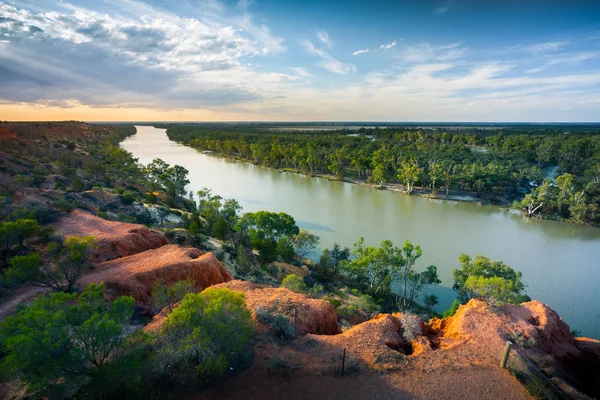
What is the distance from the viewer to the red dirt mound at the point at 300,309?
13.0 metres

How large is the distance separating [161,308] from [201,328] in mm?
5921

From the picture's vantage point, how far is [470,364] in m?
11.0

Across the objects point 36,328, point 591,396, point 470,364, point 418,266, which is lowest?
point 418,266

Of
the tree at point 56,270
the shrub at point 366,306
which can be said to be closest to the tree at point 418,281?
the shrub at point 366,306

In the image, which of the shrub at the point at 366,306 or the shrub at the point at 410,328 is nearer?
the shrub at the point at 410,328

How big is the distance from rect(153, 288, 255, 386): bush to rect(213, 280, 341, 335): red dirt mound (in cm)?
314

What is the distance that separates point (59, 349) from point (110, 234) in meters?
14.2

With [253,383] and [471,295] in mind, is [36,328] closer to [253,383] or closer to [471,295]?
[253,383]

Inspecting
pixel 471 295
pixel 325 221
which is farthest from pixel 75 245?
pixel 325 221

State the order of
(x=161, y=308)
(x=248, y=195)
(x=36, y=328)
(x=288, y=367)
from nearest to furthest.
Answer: (x=36, y=328) < (x=288, y=367) < (x=161, y=308) < (x=248, y=195)

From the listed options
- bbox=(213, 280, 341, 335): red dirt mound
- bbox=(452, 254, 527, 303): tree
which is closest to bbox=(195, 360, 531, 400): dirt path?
bbox=(213, 280, 341, 335): red dirt mound

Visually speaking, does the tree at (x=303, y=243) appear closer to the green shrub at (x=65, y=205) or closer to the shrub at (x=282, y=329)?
the shrub at (x=282, y=329)

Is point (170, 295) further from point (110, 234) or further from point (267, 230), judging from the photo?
point (267, 230)

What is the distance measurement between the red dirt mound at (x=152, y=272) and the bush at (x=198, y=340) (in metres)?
5.91
